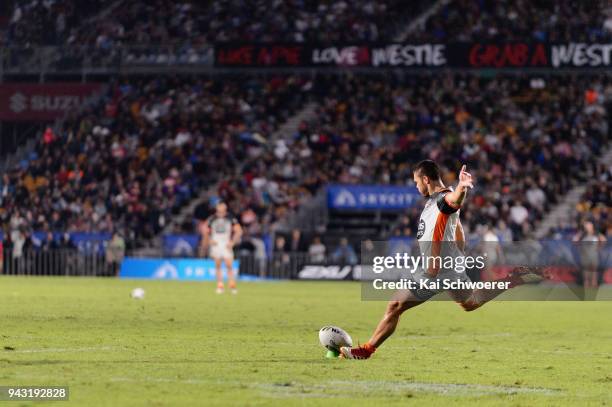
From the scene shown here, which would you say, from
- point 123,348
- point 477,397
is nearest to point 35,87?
point 123,348

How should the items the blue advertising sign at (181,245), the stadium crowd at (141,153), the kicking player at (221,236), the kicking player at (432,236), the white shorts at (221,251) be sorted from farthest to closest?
the stadium crowd at (141,153) → the blue advertising sign at (181,245) → the white shorts at (221,251) → the kicking player at (221,236) → the kicking player at (432,236)

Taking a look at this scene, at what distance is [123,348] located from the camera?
49.3ft

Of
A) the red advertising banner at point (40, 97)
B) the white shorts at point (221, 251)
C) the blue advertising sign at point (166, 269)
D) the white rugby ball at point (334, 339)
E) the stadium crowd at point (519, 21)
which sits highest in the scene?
the stadium crowd at point (519, 21)

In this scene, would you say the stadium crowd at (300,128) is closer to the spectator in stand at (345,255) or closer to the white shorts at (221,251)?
the spectator in stand at (345,255)

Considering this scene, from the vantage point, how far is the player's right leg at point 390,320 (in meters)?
13.5

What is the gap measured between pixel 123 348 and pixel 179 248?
89.4 ft

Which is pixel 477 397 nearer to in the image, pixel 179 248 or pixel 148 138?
pixel 179 248

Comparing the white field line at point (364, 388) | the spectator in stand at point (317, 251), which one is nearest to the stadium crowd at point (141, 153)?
the spectator in stand at point (317, 251)

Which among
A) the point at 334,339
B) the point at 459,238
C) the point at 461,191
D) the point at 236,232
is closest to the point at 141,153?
the point at 236,232

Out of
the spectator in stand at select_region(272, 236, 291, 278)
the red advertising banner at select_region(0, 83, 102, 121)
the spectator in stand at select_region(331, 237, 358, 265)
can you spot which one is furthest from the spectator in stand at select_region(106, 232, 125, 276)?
the red advertising banner at select_region(0, 83, 102, 121)

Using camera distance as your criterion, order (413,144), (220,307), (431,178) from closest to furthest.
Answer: (431,178), (220,307), (413,144)

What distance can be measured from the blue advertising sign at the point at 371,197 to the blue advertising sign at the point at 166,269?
5052 mm

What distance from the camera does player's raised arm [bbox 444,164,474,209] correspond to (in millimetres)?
12461

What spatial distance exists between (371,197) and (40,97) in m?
17.5
